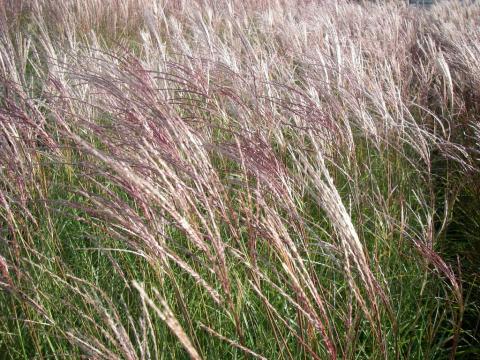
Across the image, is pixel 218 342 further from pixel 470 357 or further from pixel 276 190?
pixel 470 357

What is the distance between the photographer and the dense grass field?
3.04ft

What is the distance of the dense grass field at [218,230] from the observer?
0.93m

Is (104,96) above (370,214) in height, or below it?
above

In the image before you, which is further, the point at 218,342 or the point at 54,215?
the point at 54,215

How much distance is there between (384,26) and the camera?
13.9ft

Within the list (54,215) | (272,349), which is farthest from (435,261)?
(54,215)

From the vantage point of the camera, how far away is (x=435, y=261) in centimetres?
104

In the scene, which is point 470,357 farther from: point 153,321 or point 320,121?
point 153,321

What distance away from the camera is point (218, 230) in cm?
94

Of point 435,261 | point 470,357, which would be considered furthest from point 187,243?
point 470,357

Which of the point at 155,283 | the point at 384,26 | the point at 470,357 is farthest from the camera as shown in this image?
the point at 384,26

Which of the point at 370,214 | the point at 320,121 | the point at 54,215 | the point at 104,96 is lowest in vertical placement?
the point at 370,214

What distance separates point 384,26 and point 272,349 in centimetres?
359

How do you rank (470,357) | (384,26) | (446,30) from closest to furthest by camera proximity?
1. (470,357)
2. (446,30)
3. (384,26)
